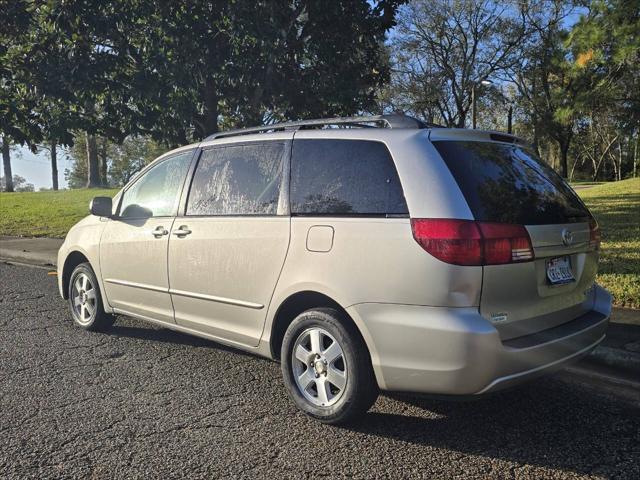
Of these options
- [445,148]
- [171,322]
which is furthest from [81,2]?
[445,148]

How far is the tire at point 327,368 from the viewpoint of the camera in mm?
3133

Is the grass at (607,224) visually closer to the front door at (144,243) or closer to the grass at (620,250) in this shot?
the grass at (620,250)

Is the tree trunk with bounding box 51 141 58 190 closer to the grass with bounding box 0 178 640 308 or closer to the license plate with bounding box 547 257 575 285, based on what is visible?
the grass with bounding box 0 178 640 308

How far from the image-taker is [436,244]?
2.89m

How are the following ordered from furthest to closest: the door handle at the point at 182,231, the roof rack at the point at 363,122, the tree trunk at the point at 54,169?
the tree trunk at the point at 54,169
the door handle at the point at 182,231
the roof rack at the point at 363,122

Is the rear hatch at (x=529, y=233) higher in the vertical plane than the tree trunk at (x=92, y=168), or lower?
lower

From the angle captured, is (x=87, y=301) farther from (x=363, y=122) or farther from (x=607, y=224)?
(x=607, y=224)

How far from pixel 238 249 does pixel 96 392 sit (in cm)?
133

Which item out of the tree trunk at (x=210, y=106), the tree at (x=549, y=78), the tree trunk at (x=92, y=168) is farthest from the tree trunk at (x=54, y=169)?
the tree trunk at (x=210, y=106)

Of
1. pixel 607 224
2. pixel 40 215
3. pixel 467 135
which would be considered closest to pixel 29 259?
pixel 40 215

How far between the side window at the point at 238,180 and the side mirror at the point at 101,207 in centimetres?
110

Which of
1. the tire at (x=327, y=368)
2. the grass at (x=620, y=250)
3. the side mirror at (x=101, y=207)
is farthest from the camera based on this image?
the grass at (x=620, y=250)

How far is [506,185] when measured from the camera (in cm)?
318

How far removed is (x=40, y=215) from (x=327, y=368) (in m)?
17.7
